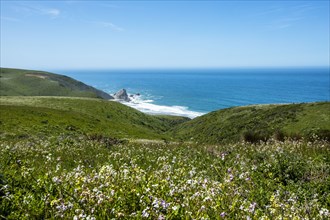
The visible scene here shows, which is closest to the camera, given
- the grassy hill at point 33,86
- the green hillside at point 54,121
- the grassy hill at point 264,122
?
the green hillside at point 54,121

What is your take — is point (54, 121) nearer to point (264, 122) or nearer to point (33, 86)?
point (264, 122)

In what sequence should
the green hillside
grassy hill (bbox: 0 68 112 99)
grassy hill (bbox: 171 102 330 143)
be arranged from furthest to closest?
grassy hill (bbox: 0 68 112 99) < grassy hill (bbox: 171 102 330 143) < the green hillside

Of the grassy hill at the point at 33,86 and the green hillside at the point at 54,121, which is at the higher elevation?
the grassy hill at the point at 33,86

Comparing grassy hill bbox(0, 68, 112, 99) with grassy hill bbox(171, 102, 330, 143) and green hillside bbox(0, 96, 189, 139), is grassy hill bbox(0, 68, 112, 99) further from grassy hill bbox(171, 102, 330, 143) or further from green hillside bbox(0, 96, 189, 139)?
grassy hill bbox(171, 102, 330, 143)

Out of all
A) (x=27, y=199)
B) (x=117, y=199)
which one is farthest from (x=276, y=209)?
(x=27, y=199)

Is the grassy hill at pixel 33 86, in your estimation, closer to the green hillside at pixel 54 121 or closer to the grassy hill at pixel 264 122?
the green hillside at pixel 54 121

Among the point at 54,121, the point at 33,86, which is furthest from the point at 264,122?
the point at 33,86

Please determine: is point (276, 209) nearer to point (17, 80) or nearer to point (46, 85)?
point (46, 85)

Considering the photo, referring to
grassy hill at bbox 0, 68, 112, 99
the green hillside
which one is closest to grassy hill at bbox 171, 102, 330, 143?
the green hillside

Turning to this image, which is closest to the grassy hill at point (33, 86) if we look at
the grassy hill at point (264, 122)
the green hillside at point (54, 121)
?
the green hillside at point (54, 121)

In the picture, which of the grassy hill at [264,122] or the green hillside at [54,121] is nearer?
the green hillside at [54,121]
